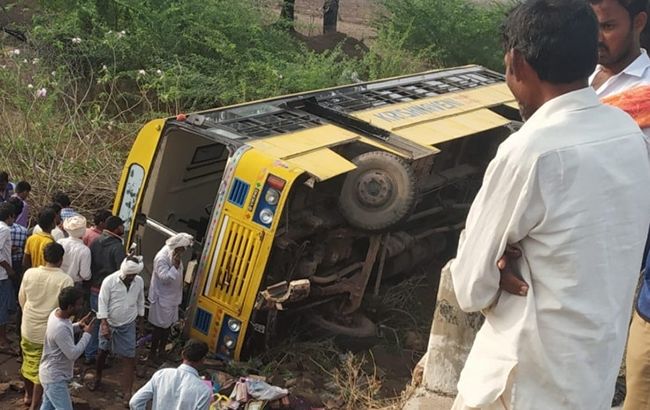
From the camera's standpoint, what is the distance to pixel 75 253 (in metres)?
5.96

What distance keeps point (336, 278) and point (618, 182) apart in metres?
4.63

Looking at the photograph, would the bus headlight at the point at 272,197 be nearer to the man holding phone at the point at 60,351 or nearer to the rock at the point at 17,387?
the man holding phone at the point at 60,351

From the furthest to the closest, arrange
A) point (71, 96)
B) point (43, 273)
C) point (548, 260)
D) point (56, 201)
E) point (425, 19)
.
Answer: point (425, 19), point (71, 96), point (56, 201), point (43, 273), point (548, 260)

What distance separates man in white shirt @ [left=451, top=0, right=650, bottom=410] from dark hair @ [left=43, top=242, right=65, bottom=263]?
405 cm

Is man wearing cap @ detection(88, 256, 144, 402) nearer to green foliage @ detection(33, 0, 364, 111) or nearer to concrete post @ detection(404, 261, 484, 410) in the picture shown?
concrete post @ detection(404, 261, 484, 410)

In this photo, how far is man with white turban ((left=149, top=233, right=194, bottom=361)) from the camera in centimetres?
601

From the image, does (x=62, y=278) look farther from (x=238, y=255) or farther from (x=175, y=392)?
(x=175, y=392)

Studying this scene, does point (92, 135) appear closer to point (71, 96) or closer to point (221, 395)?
point (71, 96)

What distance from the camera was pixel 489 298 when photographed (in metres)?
2.00

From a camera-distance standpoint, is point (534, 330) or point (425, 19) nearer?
point (534, 330)

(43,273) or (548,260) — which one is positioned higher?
(548,260)

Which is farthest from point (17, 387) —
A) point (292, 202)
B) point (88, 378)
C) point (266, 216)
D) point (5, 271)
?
point (292, 202)

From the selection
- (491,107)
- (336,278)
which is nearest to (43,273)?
(336,278)

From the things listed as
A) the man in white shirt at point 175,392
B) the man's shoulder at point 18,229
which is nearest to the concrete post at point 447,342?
the man in white shirt at point 175,392
